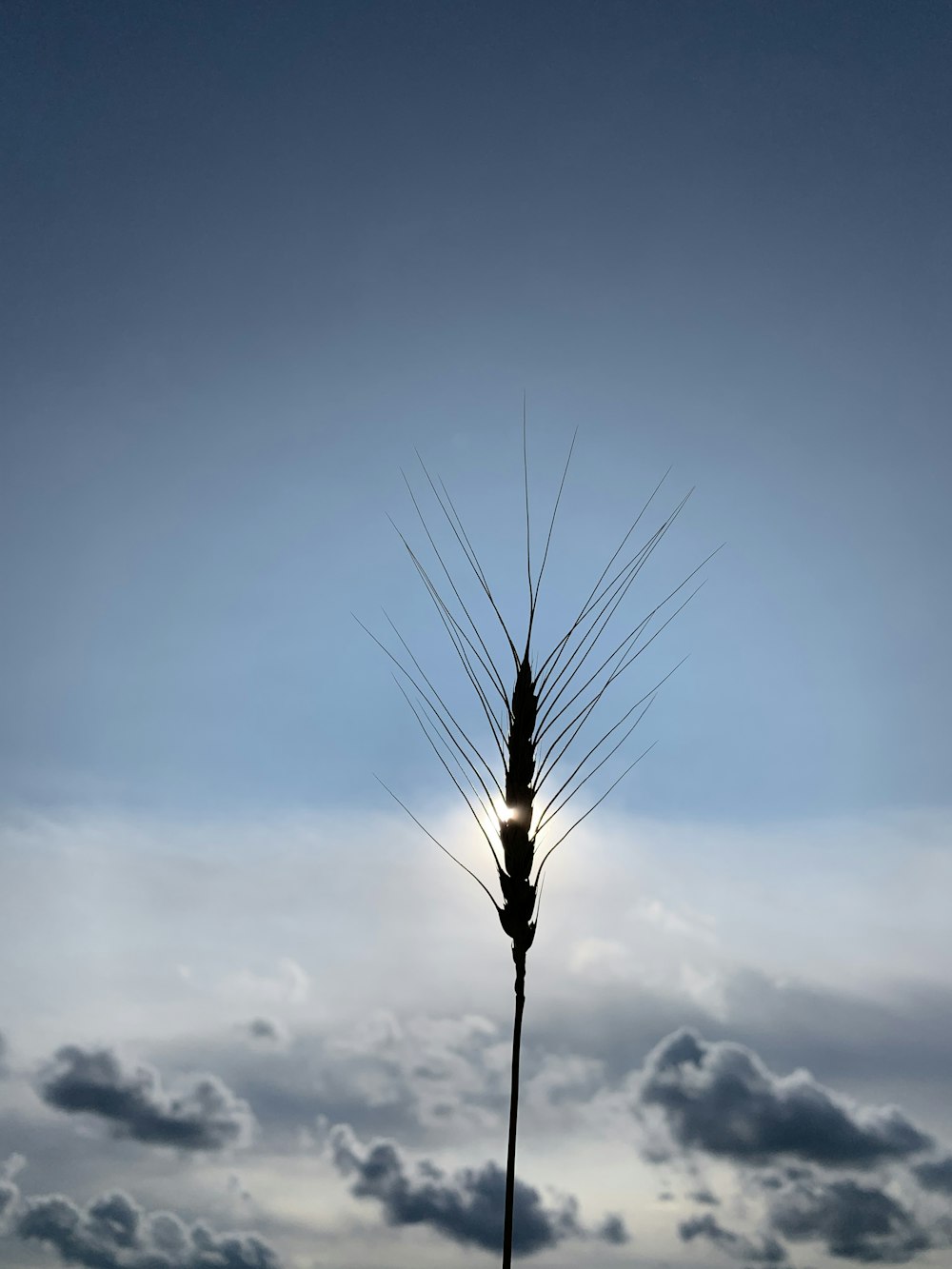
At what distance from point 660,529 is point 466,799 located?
5.88 ft

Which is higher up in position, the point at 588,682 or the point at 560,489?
the point at 560,489

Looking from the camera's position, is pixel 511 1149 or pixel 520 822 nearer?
pixel 511 1149

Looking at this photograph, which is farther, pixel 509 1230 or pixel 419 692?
pixel 419 692

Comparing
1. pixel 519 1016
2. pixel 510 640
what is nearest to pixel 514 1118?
pixel 519 1016

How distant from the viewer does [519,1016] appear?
4211mm

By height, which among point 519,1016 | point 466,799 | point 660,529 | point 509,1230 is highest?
point 660,529

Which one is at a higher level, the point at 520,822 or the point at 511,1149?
the point at 520,822

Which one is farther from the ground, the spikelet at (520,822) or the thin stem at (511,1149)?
the spikelet at (520,822)

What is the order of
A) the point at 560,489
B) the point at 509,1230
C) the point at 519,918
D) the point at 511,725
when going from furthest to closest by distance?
the point at 560,489 < the point at 511,725 < the point at 519,918 < the point at 509,1230

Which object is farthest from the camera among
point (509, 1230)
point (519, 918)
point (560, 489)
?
point (560, 489)

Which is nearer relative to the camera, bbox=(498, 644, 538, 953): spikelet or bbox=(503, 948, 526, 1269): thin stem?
bbox=(503, 948, 526, 1269): thin stem

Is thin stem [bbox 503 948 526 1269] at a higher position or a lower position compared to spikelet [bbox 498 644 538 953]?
lower

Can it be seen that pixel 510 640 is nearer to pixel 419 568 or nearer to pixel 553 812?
pixel 419 568

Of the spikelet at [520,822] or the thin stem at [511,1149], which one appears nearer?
the thin stem at [511,1149]
